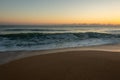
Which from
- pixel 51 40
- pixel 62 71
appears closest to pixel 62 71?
pixel 62 71

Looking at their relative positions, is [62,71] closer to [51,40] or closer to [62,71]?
[62,71]

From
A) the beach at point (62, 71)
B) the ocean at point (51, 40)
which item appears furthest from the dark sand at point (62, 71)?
the ocean at point (51, 40)

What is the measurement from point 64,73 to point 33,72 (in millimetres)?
824

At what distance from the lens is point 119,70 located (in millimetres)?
4754

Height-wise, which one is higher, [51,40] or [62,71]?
[62,71]

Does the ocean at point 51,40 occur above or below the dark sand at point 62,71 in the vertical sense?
below

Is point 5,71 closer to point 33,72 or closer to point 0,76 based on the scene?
point 0,76

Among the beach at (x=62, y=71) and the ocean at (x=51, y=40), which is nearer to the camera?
the beach at (x=62, y=71)

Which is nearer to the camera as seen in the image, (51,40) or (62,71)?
(62,71)

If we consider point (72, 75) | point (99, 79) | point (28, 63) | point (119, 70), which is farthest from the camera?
point (28, 63)

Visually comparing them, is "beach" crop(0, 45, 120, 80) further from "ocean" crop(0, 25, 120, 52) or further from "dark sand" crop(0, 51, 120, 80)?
"ocean" crop(0, 25, 120, 52)

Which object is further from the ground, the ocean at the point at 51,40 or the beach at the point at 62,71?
the beach at the point at 62,71

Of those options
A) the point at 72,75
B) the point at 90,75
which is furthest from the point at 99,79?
the point at 72,75

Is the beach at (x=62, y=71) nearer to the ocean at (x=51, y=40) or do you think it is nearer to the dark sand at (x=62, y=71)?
the dark sand at (x=62, y=71)
